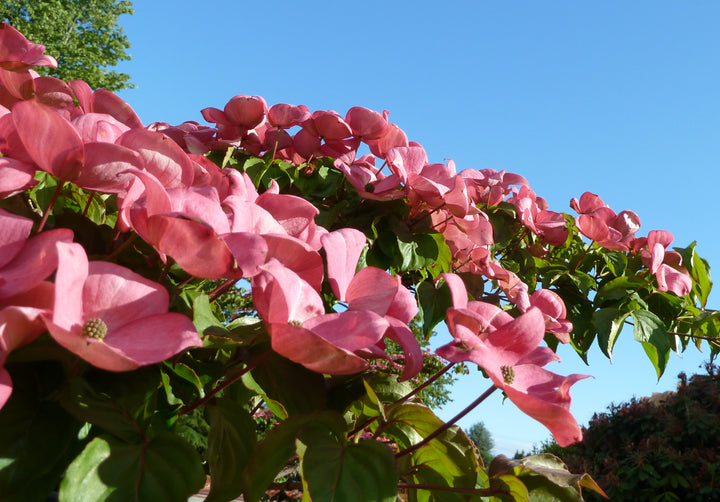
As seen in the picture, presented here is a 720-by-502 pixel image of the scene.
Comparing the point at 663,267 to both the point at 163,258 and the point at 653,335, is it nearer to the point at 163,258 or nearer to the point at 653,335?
the point at 653,335

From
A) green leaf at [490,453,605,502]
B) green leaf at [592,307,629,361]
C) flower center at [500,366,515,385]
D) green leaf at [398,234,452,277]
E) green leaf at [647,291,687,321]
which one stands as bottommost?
green leaf at [490,453,605,502]

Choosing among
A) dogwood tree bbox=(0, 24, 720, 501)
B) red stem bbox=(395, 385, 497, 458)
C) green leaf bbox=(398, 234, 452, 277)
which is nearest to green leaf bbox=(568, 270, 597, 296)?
green leaf bbox=(398, 234, 452, 277)

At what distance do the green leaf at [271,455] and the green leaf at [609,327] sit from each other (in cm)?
138

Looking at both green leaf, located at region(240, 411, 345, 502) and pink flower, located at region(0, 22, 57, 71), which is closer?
green leaf, located at region(240, 411, 345, 502)

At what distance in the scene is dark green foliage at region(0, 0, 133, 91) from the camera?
12.6m

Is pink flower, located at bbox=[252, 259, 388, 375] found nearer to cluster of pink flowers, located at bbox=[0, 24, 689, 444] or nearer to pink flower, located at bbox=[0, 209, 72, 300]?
cluster of pink flowers, located at bbox=[0, 24, 689, 444]

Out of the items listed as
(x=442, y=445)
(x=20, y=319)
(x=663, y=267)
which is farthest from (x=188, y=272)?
(x=663, y=267)

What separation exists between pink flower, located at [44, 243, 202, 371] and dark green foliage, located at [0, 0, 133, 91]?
43.3ft

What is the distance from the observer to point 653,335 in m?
1.80

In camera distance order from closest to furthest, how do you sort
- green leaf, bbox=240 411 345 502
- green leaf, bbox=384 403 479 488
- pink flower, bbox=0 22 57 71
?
green leaf, bbox=240 411 345 502, green leaf, bbox=384 403 479 488, pink flower, bbox=0 22 57 71

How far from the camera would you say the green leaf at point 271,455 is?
2.08 ft

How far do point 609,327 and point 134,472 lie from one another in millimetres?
1579

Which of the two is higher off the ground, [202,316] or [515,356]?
[515,356]

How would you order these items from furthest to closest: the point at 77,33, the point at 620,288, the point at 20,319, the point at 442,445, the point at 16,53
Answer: the point at 77,33
the point at 620,288
the point at 16,53
the point at 442,445
the point at 20,319
